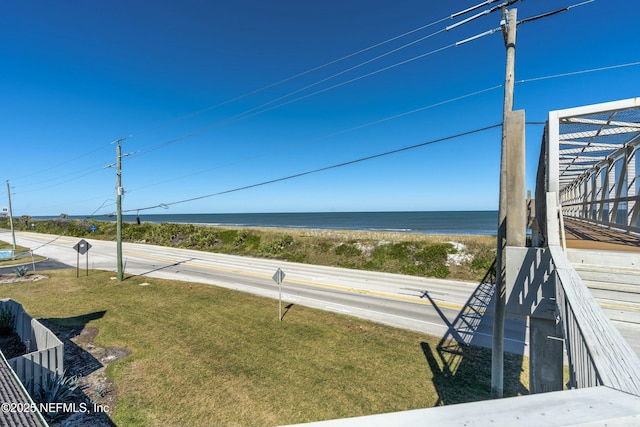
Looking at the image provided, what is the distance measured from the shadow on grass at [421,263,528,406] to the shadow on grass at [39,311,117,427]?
29.0 ft

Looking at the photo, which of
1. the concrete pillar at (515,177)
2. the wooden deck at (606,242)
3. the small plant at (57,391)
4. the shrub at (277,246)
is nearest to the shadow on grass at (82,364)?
the small plant at (57,391)

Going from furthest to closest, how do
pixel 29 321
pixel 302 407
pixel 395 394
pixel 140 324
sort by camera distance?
pixel 140 324
pixel 29 321
pixel 395 394
pixel 302 407

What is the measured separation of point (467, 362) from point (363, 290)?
30.5ft

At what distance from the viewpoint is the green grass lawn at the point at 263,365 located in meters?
7.53

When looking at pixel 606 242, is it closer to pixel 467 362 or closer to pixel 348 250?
pixel 467 362

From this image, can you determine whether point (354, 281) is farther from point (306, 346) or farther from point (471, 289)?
point (306, 346)

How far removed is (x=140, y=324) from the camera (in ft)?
42.2

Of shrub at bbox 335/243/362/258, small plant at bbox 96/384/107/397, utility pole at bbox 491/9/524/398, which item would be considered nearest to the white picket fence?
small plant at bbox 96/384/107/397

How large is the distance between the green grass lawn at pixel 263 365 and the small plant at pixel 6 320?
5.62ft

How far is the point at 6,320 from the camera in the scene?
1173 centimetres

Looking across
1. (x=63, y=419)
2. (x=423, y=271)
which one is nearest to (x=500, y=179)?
(x=63, y=419)

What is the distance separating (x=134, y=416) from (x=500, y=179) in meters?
10.6

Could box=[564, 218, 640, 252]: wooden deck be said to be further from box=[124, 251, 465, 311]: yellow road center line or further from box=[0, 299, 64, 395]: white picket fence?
box=[0, 299, 64, 395]: white picket fence

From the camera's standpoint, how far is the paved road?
13.2 metres
